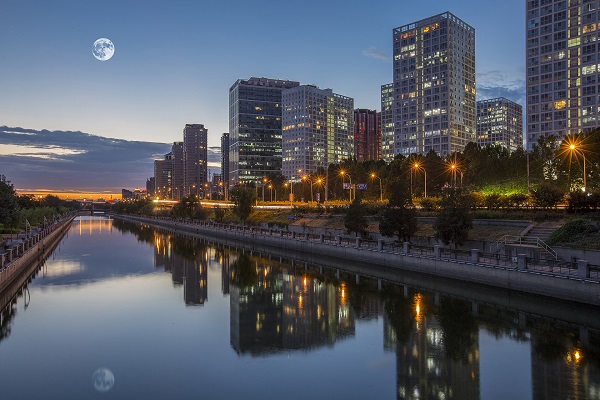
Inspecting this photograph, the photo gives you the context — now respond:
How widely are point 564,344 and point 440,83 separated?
168728mm

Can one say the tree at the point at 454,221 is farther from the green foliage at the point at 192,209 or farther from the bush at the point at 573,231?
the green foliage at the point at 192,209

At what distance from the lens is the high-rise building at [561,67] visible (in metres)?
115

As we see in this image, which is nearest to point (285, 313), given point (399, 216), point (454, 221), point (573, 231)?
point (454, 221)

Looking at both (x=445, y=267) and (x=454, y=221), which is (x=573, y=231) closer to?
(x=454, y=221)

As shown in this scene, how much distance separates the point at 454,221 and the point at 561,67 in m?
109

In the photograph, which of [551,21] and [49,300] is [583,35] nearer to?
[551,21]

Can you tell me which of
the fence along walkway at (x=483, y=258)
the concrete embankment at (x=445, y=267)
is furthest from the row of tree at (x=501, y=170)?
the concrete embankment at (x=445, y=267)

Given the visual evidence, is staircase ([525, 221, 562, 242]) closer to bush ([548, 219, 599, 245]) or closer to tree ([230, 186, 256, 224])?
bush ([548, 219, 599, 245])

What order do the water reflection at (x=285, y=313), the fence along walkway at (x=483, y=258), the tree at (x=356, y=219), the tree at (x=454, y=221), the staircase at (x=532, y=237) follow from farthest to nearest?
the tree at (x=356, y=219)
the tree at (x=454, y=221)
the staircase at (x=532, y=237)
the fence along walkway at (x=483, y=258)
the water reflection at (x=285, y=313)

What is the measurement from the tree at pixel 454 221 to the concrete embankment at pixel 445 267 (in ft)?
10.9

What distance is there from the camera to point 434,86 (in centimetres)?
17450

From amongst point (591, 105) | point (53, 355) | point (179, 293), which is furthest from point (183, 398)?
point (591, 105)

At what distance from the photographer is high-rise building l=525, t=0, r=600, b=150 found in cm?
11475

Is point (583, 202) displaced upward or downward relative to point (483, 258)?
upward
